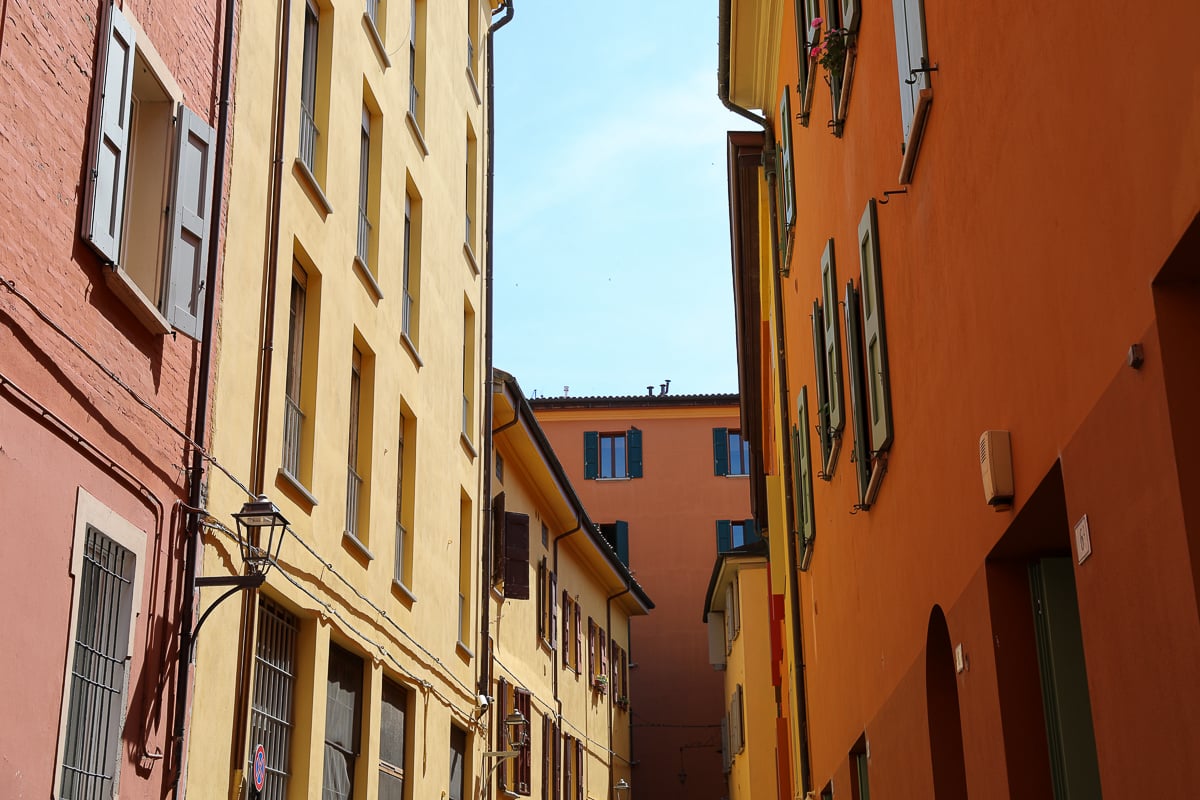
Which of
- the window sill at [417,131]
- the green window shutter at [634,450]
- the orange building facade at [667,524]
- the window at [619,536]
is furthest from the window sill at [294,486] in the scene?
the green window shutter at [634,450]

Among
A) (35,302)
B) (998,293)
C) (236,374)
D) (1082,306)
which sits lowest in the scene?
(1082,306)

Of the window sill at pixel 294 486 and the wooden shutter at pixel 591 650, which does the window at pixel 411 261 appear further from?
the wooden shutter at pixel 591 650

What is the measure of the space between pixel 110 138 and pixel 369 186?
7051mm

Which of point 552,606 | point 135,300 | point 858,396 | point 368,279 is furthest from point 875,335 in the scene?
point 552,606

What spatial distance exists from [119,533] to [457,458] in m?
10.4

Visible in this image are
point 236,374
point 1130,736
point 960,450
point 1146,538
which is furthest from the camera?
point 236,374

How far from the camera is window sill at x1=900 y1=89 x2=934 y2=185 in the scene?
21.7ft

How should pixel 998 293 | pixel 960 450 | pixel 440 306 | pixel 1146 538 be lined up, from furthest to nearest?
pixel 440 306
pixel 960 450
pixel 998 293
pixel 1146 538

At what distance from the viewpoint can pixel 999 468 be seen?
17.9 ft

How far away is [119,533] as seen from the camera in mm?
8336

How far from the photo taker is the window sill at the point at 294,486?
11328 mm

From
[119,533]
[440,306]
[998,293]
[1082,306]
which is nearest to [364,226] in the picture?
[440,306]

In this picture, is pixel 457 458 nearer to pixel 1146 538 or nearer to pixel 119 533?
pixel 119 533

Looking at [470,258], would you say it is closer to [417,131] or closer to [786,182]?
[417,131]
